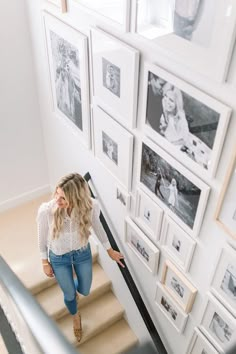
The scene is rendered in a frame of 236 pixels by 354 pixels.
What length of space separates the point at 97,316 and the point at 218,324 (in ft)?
5.50

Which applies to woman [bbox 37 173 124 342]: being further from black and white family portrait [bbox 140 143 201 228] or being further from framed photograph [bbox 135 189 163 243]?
black and white family portrait [bbox 140 143 201 228]

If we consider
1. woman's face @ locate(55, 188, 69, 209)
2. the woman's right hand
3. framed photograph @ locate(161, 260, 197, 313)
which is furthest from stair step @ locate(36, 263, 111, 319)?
woman's face @ locate(55, 188, 69, 209)

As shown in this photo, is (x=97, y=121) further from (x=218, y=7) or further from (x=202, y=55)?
(x=218, y=7)

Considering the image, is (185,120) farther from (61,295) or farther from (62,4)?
(61,295)

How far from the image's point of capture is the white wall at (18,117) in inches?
128

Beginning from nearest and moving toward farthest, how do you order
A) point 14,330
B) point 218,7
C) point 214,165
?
1. point 14,330
2. point 218,7
3. point 214,165

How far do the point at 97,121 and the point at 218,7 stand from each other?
1428 millimetres

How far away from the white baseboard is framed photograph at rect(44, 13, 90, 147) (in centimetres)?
148

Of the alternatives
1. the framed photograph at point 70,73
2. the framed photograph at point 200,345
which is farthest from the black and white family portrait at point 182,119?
the framed photograph at point 200,345

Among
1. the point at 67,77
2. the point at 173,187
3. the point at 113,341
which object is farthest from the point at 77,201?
the point at 113,341

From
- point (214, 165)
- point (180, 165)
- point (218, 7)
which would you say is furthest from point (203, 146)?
point (218, 7)

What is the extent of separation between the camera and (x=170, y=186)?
2.09 m

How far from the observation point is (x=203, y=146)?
1714mm

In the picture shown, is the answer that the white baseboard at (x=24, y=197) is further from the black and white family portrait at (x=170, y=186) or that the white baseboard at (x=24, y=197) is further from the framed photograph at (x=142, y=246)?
the black and white family portrait at (x=170, y=186)
